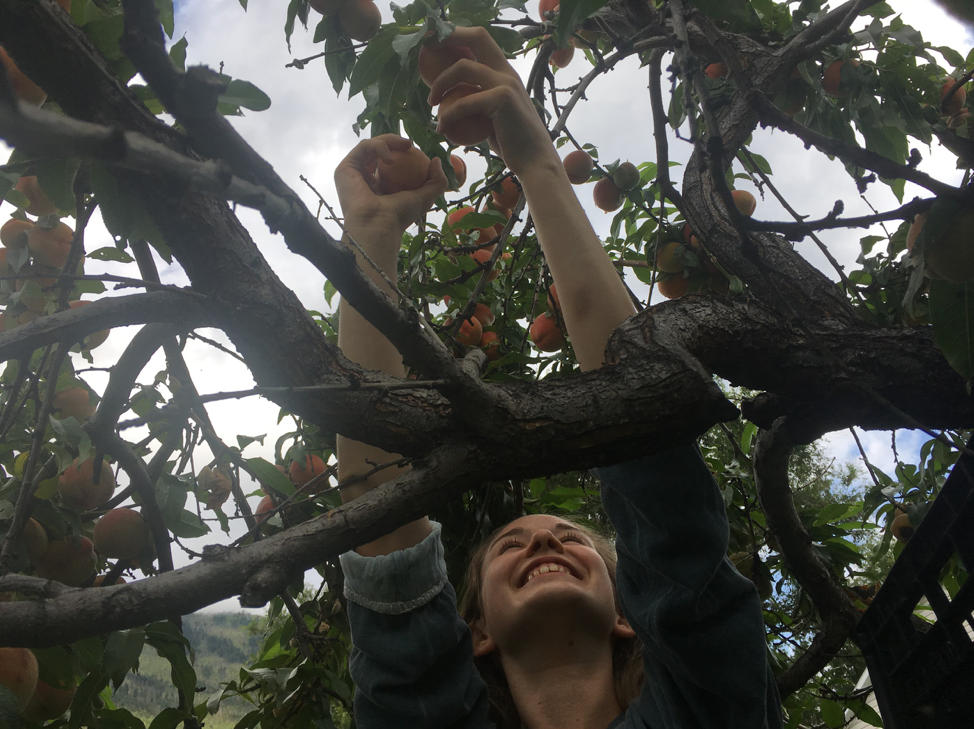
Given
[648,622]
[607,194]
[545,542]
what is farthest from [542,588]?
[607,194]

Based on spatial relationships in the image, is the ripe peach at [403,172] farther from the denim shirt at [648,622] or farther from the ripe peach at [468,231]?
the ripe peach at [468,231]

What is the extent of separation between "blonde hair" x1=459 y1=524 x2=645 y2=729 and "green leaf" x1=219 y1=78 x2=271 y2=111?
1036 millimetres

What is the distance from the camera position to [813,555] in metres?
1.39

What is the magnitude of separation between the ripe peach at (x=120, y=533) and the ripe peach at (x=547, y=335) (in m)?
1.29

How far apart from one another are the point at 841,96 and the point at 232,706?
Result: 216 cm

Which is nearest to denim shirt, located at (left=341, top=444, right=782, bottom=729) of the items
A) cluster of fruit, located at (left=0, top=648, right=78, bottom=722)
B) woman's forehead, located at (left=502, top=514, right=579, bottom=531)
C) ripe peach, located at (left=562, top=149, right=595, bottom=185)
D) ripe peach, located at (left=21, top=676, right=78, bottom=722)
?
woman's forehead, located at (left=502, top=514, right=579, bottom=531)

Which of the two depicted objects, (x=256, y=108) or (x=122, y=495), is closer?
(x=256, y=108)

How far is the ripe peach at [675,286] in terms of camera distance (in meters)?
1.77

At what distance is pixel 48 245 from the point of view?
168 centimetres

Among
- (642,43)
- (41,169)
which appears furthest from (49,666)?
(642,43)

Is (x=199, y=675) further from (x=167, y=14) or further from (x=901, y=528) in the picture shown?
(x=901, y=528)

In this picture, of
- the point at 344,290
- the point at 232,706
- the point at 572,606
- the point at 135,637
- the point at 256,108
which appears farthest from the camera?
the point at 232,706

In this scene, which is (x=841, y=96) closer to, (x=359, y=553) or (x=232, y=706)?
(x=359, y=553)

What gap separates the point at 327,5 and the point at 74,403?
1.27 m
